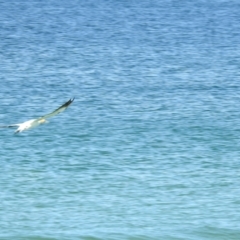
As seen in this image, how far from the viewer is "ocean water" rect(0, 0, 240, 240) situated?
23.9m

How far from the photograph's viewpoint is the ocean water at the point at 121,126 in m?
23.9

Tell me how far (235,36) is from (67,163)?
20.2 meters

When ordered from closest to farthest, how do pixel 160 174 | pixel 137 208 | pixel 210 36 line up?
1. pixel 137 208
2. pixel 160 174
3. pixel 210 36

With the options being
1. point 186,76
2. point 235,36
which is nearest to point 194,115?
point 186,76

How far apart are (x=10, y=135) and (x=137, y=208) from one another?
24.6ft

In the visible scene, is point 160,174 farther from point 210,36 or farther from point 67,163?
point 210,36

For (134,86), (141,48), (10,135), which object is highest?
(141,48)

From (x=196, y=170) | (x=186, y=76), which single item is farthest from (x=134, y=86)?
(x=196, y=170)

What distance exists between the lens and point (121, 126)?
31891mm

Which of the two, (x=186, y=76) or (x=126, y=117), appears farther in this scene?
(x=186, y=76)

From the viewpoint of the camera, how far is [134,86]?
37062 mm

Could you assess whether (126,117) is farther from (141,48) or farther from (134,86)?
(141,48)

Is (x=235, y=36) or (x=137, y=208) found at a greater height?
(x=235, y=36)

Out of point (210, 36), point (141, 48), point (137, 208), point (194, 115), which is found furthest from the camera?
point (210, 36)
